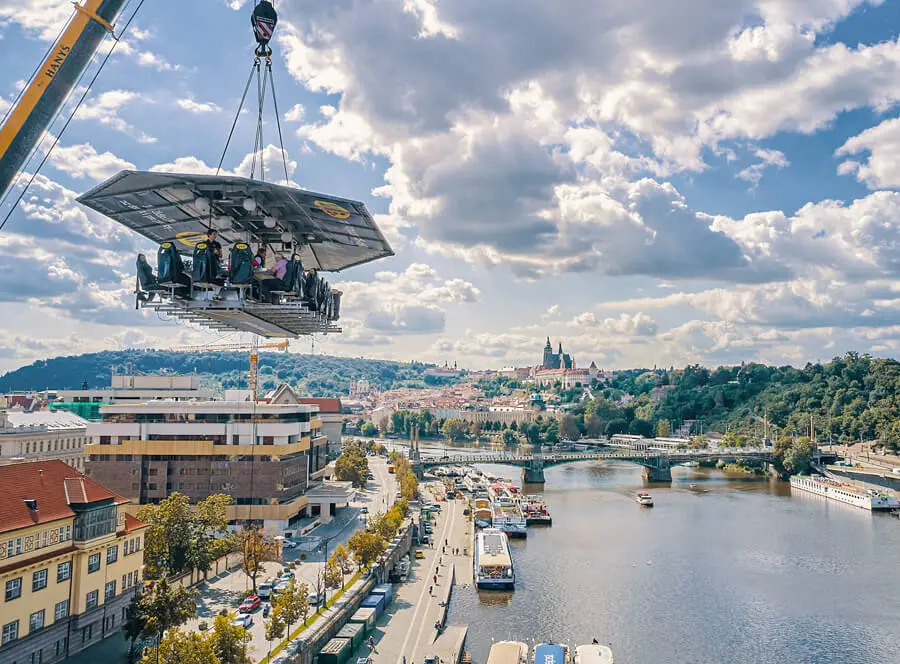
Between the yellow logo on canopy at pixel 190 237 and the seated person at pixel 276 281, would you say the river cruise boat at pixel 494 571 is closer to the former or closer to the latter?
the yellow logo on canopy at pixel 190 237

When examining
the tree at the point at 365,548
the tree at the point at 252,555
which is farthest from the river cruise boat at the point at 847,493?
the tree at the point at 252,555

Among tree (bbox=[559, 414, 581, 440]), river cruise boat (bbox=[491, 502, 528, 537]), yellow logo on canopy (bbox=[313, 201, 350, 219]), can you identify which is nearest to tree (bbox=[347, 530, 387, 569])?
river cruise boat (bbox=[491, 502, 528, 537])

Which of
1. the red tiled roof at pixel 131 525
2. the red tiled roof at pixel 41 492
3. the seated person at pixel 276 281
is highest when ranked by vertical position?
the seated person at pixel 276 281

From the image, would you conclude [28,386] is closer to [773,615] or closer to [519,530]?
[519,530]

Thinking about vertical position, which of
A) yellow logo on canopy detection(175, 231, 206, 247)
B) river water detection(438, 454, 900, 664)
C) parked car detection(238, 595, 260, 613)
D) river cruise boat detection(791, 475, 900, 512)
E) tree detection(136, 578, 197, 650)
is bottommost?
river water detection(438, 454, 900, 664)

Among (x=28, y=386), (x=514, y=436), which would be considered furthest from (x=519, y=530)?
(x=28, y=386)

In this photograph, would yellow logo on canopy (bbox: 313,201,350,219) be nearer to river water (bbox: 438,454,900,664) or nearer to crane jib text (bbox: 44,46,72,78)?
crane jib text (bbox: 44,46,72,78)

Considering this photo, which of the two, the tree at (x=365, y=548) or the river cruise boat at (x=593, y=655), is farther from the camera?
the tree at (x=365, y=548)
